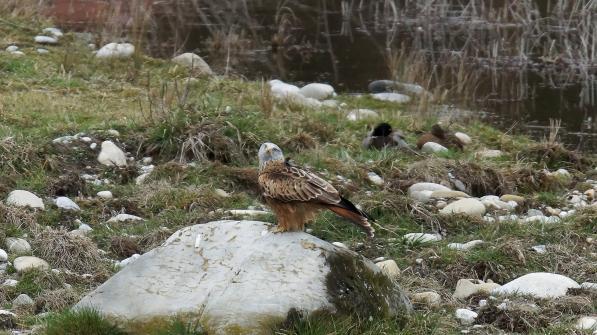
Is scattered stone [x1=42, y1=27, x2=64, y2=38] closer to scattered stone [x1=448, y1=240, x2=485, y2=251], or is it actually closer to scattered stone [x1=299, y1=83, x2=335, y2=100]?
scattered stone [x1=299, y1=83, x2=335, y2=100]

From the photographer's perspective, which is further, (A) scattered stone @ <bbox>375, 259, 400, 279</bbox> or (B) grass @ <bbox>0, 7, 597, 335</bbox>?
(A) scattered stone @ <bbox>375, 259, 400, 279</bbox>

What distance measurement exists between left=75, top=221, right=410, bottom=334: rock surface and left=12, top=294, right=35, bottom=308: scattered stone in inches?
26.5

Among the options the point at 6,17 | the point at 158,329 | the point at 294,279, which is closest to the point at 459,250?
the point at 294,279

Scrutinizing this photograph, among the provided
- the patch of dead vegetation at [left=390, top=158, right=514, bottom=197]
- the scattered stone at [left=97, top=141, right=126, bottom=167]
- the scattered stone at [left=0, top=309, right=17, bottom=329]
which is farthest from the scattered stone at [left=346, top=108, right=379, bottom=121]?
the scattered stone at [left=0, top=309, right=17, bottom=329]

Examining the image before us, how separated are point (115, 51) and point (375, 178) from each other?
5626 mm

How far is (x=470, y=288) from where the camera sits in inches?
252

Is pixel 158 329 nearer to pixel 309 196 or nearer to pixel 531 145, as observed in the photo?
pixel 309 196

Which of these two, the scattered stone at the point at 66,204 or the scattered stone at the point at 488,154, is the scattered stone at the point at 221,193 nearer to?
the scattered stone at the point at 66,204

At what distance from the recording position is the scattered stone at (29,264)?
6.43 metres

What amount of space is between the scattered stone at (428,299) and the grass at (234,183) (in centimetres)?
5

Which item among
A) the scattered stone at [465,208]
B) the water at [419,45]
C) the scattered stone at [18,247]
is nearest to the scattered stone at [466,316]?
the scattered stone at [465,208]

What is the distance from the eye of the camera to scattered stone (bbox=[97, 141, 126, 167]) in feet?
28.1

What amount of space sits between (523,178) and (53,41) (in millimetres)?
7115

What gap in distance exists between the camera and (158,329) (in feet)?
17.2
